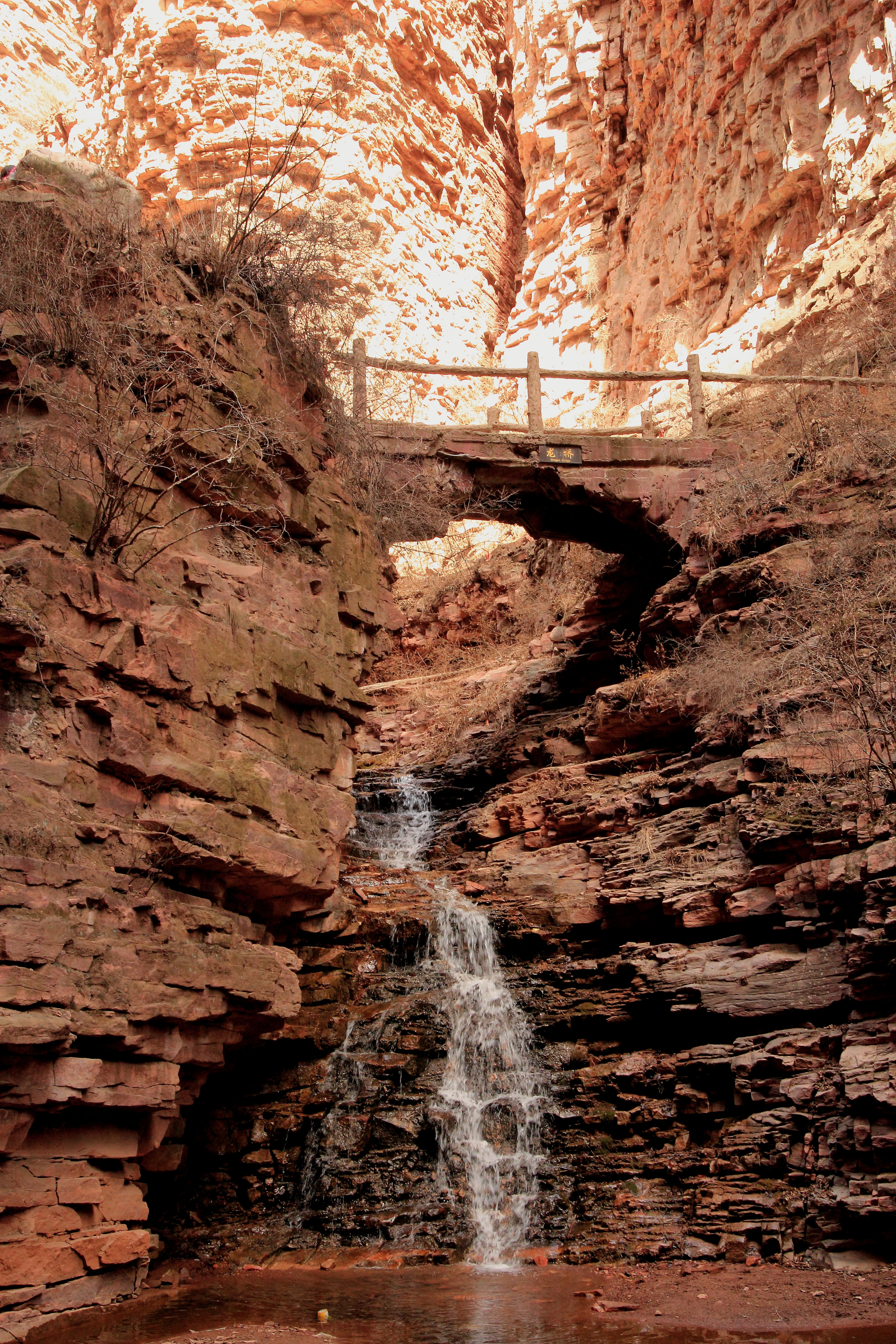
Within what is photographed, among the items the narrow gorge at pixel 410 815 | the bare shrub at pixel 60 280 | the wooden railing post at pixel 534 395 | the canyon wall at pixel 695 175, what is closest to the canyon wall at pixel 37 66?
the canyon wall at pixel 695 175

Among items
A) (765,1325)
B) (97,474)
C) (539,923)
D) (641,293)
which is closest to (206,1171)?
(539,923)

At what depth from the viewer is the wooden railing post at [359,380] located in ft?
42.0

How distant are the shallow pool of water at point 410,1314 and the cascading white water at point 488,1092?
0.71 metres

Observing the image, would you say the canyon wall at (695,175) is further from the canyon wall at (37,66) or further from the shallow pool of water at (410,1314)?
the shallow pool of water at (410,1314)

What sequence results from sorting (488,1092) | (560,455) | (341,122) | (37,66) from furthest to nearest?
(37,66) < (341,122) < (560,455) < (488,1092)

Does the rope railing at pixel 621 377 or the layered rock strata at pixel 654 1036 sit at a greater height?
the rope railing at pixel 621 377

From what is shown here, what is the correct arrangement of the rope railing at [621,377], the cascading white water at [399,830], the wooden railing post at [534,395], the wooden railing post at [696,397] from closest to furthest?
the rope railing at [621,377]
the cascading white water at [399,830]
the wooden railing post at [534,395]
the wooden railing post at [696,397]

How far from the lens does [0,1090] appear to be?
6.30 metres

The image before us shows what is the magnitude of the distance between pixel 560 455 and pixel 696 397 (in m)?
2.60

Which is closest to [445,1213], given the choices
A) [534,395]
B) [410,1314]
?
[410,1314]

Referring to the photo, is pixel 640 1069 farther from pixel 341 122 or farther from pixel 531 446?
pixel 341 122

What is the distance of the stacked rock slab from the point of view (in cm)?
667

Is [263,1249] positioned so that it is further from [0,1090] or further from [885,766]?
[885,766]

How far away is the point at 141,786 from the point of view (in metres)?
7.96
